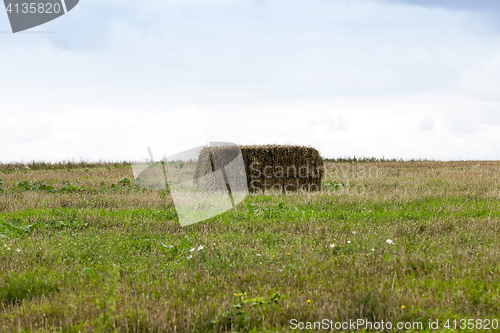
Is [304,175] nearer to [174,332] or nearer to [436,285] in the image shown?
[436,285]

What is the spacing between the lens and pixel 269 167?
13938mm

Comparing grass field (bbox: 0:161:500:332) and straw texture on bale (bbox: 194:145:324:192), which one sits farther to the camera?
straw texture on bale (bbox: 194:145:324:192)

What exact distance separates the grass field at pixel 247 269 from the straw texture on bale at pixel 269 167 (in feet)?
15.6

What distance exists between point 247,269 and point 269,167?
30.8ft

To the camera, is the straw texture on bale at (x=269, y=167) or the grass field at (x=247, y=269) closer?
the grass field at (x=247, y=269)

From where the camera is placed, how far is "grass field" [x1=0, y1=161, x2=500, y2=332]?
3506 millimetres

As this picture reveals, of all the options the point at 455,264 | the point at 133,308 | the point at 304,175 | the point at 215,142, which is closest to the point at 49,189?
the point at 215,142

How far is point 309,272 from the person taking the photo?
4.64 meters

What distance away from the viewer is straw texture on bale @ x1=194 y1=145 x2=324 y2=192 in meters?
13.8

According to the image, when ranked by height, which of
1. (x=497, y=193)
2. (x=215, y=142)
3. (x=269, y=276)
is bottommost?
(x=497, y=193)

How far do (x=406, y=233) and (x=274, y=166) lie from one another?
7731 mm

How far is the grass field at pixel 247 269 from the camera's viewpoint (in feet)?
11.5

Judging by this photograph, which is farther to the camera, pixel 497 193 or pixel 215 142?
pixel 215 142

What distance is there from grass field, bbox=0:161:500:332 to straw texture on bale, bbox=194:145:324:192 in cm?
476
